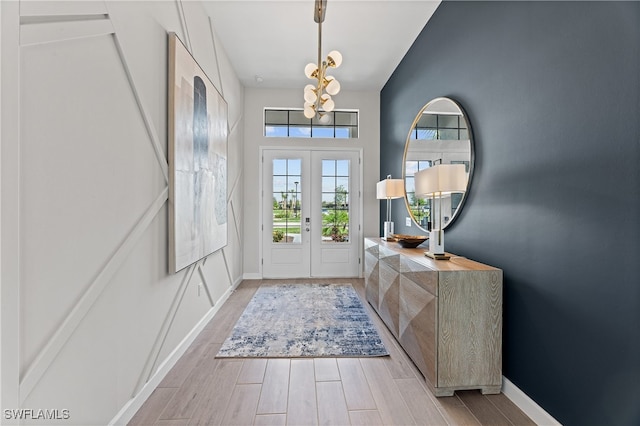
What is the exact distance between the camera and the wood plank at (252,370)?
212 centimetres

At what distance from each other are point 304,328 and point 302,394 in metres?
1.04

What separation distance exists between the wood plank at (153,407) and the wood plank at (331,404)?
997 mm

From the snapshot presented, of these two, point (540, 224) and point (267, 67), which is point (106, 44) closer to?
point (540, 224)

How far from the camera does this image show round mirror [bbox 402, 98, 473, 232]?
248 centimetres

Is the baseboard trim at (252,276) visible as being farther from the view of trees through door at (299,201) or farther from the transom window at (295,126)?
the transom window at (295,126)

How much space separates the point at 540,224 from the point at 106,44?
2.63 m

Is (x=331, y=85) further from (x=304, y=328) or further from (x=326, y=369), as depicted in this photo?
(x=326, y=369)

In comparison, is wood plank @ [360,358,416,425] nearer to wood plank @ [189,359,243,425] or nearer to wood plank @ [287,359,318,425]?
wood plank @ [287,359,318,425]

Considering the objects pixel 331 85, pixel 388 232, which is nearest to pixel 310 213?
pixel 388 232

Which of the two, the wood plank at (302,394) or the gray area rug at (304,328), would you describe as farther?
the gray area rug at (304,328)

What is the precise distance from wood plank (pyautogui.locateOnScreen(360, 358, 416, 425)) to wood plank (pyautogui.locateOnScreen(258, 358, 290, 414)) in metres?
0.61

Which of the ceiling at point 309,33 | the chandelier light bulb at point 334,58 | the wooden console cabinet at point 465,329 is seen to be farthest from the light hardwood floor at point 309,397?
the ceiling at point 309,33

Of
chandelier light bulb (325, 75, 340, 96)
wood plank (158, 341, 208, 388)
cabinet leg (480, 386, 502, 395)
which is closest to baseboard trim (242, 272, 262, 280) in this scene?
wood plank (158, 341, 208, 388)

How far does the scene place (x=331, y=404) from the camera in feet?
6.10
